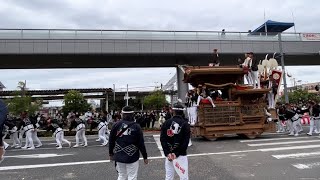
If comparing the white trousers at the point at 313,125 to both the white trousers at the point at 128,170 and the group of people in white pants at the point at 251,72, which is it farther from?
the white trousers at the point at 128,170

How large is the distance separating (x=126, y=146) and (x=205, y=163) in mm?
4821

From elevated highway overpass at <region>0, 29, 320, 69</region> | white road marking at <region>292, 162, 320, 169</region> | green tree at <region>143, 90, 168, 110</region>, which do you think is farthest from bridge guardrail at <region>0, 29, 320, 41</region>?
green tree at <region>143, 90, 168, 110</region>

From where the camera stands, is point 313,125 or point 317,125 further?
point 317,125

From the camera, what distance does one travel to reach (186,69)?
16.2 meters

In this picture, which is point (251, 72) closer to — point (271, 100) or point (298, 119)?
point (271, 100)

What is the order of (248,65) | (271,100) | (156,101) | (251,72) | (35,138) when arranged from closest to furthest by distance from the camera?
(35,138), (248,65), (251,72), (271,100), (156,101)

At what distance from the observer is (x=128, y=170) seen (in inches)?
236

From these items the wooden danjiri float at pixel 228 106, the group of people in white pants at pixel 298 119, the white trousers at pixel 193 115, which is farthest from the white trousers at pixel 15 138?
the group of people in white pants at pixel 298 119

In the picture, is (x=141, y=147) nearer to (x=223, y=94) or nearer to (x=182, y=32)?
(x=223, y=94)

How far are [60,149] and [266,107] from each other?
31.3 ft

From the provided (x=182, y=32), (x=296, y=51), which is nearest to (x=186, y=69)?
(x=182, y=32)

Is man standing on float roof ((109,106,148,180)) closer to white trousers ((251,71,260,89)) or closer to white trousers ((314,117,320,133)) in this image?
white trousers ((251,71,260,89))

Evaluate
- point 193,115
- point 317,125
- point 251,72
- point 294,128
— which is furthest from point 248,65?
point 317,125

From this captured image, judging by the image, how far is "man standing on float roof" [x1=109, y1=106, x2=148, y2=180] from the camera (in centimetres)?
597
